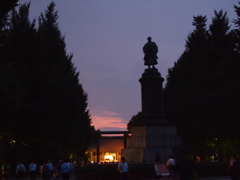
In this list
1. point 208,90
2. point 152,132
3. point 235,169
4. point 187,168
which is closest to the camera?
point 187,168

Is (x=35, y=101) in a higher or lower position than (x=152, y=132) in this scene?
higher

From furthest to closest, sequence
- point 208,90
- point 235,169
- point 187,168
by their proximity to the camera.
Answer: point 208,90 < point 235,169 < point 187,168

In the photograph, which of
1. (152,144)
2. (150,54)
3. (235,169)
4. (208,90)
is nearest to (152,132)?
(152,144)

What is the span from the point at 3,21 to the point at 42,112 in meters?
18.7

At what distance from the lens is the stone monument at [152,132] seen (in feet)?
88.9

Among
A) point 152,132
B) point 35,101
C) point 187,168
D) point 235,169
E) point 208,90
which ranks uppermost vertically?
point 208,90

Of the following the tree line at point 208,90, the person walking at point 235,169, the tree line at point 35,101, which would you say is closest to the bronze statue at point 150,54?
the person walking at point 235,169

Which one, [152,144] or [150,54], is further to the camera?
[150,54]

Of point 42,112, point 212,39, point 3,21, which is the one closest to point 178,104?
point 212,39

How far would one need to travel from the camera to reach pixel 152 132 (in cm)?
2762

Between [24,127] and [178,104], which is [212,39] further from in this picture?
[24,127]

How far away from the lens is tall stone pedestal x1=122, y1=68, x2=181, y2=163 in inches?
1067

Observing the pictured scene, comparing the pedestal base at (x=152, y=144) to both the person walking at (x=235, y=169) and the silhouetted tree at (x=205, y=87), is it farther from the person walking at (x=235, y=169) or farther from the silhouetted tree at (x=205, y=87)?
the silhouetted tree at (x=205, y=87)

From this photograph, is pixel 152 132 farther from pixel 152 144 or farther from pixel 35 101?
pixel 35 101
